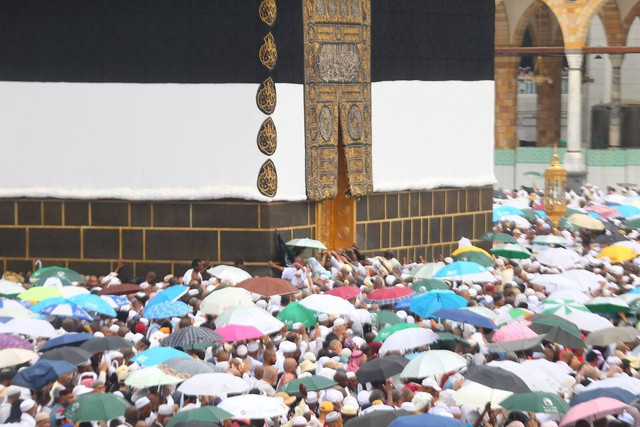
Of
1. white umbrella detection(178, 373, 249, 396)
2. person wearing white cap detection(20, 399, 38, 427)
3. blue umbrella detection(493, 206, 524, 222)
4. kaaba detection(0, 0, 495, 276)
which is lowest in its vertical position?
person wearing white cap detection(20, 399, 38, 427)

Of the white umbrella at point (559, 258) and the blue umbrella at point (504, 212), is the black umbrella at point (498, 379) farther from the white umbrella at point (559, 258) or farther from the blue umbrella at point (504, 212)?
the blue umbrella at point (504, 212)

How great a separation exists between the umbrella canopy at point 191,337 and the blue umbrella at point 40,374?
148 centimetres

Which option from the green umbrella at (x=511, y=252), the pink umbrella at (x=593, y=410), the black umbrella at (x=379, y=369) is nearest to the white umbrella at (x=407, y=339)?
the black umbrella at (x=379, y=369)

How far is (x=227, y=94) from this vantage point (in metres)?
17.6

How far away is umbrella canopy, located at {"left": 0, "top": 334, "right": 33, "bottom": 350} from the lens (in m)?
11.6

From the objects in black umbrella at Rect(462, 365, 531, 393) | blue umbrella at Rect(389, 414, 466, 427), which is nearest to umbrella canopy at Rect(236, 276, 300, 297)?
black umbrella at Rect(462, 365, 531, 393)

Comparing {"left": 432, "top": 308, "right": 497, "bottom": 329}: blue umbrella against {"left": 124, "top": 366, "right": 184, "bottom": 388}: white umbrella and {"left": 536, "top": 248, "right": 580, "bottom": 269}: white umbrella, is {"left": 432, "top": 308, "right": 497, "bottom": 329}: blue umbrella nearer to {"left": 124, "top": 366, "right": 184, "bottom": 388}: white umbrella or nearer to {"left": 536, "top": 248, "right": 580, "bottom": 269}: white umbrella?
{"left": 124, "top": 366, "right": 184, "bottom": 388}: white umbrella

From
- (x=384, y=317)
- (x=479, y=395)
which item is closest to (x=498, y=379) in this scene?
(x=479, y=395)

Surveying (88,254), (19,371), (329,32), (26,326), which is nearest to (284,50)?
(329,32)

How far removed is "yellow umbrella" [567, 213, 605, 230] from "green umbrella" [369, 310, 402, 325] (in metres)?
8.26

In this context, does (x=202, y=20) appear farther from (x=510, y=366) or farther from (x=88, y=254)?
(x=510, y=366)

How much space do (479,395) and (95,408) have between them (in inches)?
115

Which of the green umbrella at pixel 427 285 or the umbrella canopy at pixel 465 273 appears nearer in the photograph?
the green umbrella at pixel 427 285

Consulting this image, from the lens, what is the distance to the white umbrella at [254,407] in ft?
31.6
